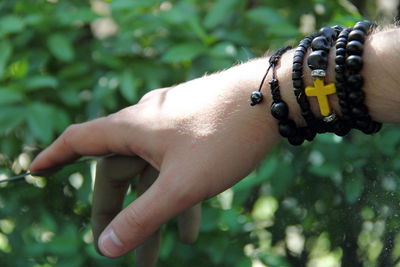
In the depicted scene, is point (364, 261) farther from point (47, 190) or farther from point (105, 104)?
point (105, 104)

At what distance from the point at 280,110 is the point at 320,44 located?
13 centimetres

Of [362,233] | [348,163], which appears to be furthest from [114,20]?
[362,233]

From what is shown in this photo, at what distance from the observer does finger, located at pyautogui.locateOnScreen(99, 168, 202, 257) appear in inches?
40.8

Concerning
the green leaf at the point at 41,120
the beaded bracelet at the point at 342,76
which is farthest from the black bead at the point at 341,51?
the green leaf at the point at 41,120

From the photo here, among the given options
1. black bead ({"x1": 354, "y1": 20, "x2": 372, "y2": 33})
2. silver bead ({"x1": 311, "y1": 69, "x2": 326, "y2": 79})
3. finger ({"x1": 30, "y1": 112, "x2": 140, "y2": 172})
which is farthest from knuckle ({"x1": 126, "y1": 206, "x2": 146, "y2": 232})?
black bead ({"x1": 354, "y1": 20, "x2": 372, "y2": 33})

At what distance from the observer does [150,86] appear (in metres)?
2.08

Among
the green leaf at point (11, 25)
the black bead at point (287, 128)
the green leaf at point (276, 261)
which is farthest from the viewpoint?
the green leaf at point (11, 25)

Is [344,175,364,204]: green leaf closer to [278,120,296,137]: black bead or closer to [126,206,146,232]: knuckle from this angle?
[278,120,296,137]: black bead

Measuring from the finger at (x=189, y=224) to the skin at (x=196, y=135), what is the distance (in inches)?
0.8

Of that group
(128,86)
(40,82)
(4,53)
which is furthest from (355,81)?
(4,53)

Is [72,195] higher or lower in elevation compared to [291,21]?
higher

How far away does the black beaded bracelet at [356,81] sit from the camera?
3.41ft

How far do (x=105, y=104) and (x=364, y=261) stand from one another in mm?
1312

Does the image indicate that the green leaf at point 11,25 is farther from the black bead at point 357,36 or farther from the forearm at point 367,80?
the black bead at point 357,36
